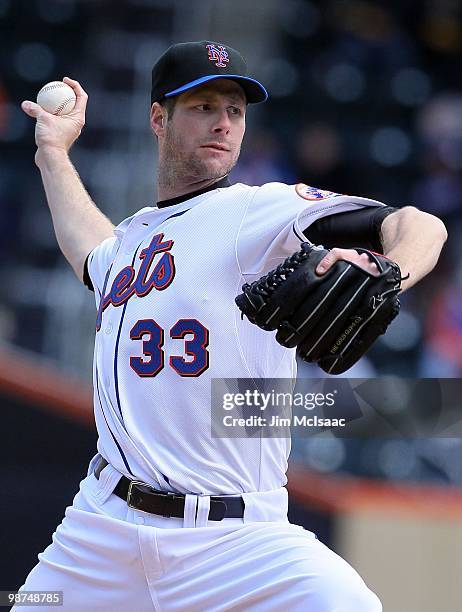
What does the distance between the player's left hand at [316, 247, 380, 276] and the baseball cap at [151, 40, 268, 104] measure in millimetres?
809

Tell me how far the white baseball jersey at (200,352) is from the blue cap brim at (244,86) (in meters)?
0.30

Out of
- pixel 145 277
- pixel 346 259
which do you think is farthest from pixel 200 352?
pixel 346 259

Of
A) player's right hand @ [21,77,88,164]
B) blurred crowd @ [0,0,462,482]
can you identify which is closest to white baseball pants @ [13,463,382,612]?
player's right hand @ [21,77,88,164]

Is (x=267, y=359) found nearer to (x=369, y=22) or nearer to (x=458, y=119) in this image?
(x=458, y=119)

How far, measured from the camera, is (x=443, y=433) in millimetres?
5348

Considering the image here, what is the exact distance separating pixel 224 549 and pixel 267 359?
456mm

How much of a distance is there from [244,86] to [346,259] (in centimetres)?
89

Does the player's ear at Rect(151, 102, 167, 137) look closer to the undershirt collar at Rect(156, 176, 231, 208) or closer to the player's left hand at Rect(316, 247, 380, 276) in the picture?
the undershirt collar at Rect(156, 176, 231, 208)

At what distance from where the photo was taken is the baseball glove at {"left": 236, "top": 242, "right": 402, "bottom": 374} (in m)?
2.11

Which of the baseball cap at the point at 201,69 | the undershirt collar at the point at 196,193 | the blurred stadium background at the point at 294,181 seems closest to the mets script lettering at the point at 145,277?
the undershirt collar at the point at 196,193

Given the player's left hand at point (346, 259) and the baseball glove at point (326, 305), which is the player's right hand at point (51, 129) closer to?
the baseball glove at point (326, 305)

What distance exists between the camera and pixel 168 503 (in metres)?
2.51

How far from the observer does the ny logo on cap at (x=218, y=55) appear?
2.76 metres

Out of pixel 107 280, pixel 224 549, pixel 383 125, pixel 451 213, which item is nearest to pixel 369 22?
pixel 383 125
